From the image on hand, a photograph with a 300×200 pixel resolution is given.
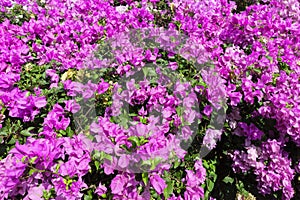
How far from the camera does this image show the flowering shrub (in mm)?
1748

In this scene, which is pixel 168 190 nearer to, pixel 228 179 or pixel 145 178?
pixel 145 178

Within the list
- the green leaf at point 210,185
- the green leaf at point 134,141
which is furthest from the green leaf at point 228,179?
the green leaf at point 134,141

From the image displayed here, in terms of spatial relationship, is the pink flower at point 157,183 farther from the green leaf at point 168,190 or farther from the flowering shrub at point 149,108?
the green leaf at point 168,190

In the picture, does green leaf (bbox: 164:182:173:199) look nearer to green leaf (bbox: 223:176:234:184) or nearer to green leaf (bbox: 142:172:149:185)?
green leaf (bbox: 142:172:149:185)

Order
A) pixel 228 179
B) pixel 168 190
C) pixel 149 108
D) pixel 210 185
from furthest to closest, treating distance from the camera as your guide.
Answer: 1. pixel 228 179
2. pixel 210 185
3. pixel 149 108
4. pixel 168 190

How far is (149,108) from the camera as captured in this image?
217 centimetres

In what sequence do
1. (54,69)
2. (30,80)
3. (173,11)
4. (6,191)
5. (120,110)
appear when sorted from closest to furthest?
(6,191) → (120,110) → (30,80) → (54,69) → (173,11)

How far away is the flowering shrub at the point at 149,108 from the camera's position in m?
1.75

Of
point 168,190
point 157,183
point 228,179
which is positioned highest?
point 157,183

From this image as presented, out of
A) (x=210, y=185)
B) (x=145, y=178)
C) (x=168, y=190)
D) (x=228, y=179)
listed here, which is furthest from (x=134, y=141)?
(x=228, y=179)

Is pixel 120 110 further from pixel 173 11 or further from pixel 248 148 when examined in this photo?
pixel 173 11

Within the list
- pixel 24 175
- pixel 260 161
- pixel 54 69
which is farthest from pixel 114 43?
pixel 260 161

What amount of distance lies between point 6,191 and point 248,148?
1.70m

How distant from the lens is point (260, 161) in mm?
2438
